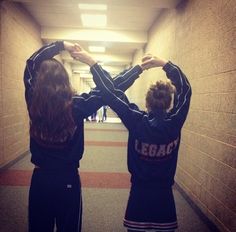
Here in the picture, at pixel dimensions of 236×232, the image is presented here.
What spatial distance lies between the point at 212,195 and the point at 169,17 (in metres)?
3.85

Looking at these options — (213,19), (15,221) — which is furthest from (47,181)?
(213,19)

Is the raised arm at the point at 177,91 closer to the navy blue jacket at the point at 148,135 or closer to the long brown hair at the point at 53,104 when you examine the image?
the navy blue jacket at the point at 148,135

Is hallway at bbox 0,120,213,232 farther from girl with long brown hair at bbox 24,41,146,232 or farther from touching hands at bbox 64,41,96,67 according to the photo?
touching hands at bbox 64,41,96,67

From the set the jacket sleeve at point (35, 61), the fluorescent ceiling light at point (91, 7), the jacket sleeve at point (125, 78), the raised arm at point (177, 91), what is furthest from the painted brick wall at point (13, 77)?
the raised arm at point (177, 91)

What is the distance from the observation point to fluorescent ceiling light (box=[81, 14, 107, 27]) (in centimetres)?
674

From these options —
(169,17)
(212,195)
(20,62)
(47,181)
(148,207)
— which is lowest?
(212,195)

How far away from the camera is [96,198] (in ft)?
12.5

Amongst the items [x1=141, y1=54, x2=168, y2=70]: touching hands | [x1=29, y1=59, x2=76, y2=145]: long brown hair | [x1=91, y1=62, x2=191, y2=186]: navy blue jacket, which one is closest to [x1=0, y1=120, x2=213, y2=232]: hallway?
[x1=91, y1=62, x2=191, y2=186]: navy blue jacket

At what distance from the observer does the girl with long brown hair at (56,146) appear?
4.99 feet

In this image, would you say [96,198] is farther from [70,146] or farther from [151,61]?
[151,61]

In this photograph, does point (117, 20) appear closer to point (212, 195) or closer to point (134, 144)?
point (212, 195)

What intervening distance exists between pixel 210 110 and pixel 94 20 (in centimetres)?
474

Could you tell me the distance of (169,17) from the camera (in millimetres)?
5695

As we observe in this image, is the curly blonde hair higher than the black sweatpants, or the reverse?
the curly blonde hair
